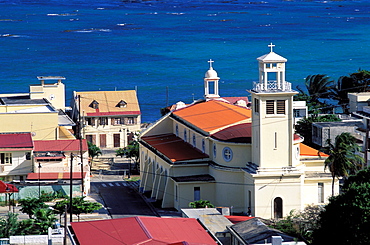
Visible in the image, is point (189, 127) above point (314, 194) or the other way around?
above

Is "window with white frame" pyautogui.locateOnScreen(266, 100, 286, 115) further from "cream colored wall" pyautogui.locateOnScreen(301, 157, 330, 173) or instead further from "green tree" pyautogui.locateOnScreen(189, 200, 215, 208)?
"green tree" pyautogui.locateOnScreen(189, 200, 215, 208)

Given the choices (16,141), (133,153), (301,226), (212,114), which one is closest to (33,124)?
(16,141)

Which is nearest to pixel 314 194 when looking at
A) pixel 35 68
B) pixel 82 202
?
pixel 82 202

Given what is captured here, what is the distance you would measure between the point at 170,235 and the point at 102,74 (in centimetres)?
13400

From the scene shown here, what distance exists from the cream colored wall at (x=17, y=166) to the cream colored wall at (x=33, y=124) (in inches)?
226

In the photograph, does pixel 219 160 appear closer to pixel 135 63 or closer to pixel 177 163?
pixel 177 163

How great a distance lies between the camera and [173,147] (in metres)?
60.9

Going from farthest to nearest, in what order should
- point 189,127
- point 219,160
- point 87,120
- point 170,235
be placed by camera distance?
point 87,120, point 189,127, point 219,160, point 170,235

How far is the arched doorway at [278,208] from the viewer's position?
5281 centimetres

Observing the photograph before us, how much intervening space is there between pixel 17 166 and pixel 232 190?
596 inches

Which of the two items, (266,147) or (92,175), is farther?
(92,175)

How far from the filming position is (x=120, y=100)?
86.7m

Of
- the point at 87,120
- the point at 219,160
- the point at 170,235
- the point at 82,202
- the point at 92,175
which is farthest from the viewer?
the point at 87,120

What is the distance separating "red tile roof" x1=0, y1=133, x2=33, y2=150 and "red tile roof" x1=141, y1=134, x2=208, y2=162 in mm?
7938
